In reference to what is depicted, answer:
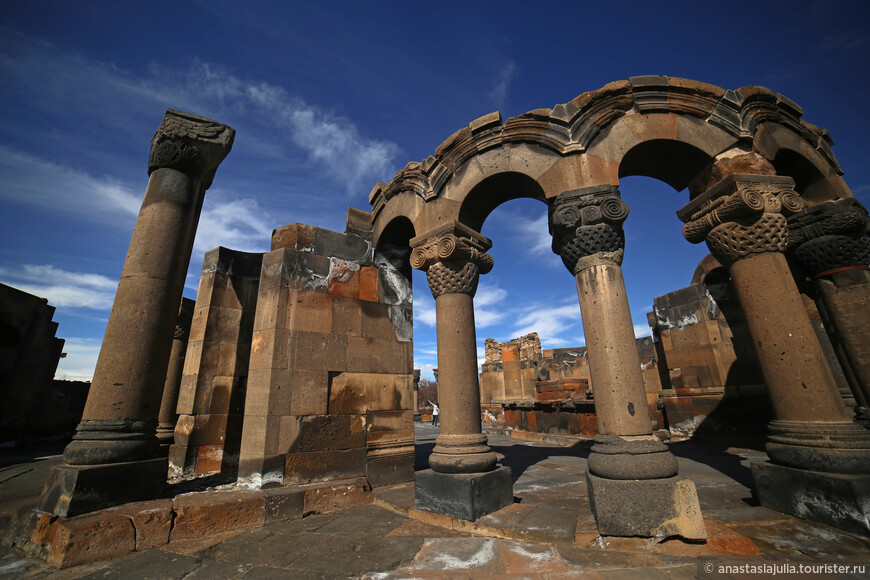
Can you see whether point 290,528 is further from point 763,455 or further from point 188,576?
point 763,455

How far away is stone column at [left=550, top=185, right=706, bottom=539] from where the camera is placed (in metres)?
2.89

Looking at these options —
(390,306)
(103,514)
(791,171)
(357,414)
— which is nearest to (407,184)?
(390,306)

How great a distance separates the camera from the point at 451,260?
4602mm

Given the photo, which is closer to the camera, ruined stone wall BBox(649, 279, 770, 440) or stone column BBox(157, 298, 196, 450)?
stone column BBox(157, 298, 196, 450)

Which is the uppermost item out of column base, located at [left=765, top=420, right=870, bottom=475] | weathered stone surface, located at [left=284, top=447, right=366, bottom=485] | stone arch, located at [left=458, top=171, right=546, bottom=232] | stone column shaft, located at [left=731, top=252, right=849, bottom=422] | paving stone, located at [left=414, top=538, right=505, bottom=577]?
stone arch, located at [left=458, top=171, right=546, bottom=232]

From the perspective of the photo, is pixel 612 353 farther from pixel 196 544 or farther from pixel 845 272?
pixel 196 544

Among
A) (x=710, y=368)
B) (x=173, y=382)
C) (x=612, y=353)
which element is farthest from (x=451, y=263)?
(x=710, y=368)

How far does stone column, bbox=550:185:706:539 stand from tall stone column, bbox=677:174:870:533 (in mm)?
1091

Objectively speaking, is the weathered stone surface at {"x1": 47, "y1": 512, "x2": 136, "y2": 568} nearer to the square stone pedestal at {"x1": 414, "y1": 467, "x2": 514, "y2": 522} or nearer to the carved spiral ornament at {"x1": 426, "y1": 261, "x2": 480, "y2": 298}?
the square stone pedestal at {"x1": 414, "y1": 467, "x2": 514, "y2": 522}

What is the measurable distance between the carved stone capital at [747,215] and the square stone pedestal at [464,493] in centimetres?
338

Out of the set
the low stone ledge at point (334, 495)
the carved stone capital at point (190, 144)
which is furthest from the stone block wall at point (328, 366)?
the carved stone capital at point (190, 144)

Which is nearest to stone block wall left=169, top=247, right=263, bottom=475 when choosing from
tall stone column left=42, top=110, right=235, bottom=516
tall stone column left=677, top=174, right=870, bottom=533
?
tall stone column left=42, top=110, right=235, bottom=516

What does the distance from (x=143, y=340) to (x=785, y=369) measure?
20.6 feet

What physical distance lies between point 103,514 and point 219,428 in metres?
2.95
